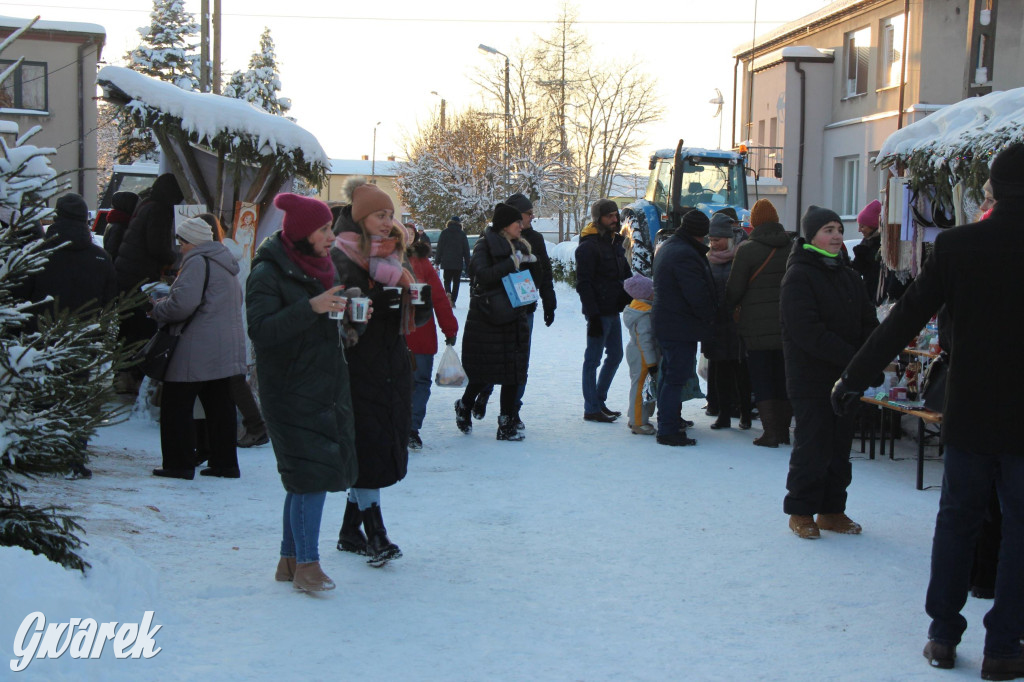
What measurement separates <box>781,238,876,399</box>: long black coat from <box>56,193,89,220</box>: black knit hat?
4.70 metres

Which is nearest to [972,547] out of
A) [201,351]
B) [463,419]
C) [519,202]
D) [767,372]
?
[767,372]

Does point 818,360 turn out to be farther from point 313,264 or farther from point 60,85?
point 60,85

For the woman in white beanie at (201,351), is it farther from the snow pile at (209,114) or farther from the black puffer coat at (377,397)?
the black puffer coat at (377,397)

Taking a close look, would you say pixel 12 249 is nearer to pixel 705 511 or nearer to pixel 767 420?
pixel 705 511

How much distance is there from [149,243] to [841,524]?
18.7ft

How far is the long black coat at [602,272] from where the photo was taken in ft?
30.7

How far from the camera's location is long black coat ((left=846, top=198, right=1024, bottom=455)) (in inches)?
150

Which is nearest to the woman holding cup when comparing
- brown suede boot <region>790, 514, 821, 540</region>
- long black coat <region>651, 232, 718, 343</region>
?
brown suede boot <region>790, 514, 821, 540</region>

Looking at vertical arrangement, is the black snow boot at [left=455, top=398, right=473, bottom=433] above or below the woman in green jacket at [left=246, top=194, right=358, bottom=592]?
below

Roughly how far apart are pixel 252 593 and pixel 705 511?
3036 millimetres

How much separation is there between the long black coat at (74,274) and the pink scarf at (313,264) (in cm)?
267

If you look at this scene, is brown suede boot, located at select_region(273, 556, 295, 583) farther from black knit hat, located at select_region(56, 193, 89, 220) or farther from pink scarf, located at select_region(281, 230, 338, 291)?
black knit hat, located at select_region(56, 193, 89, 220)

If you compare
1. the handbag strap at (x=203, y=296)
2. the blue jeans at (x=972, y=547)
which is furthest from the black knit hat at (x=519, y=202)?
the blue jeans at (x=972, y=547)

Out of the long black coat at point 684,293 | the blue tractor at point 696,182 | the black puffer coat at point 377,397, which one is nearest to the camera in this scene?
the black puffer coat at point 377,397
